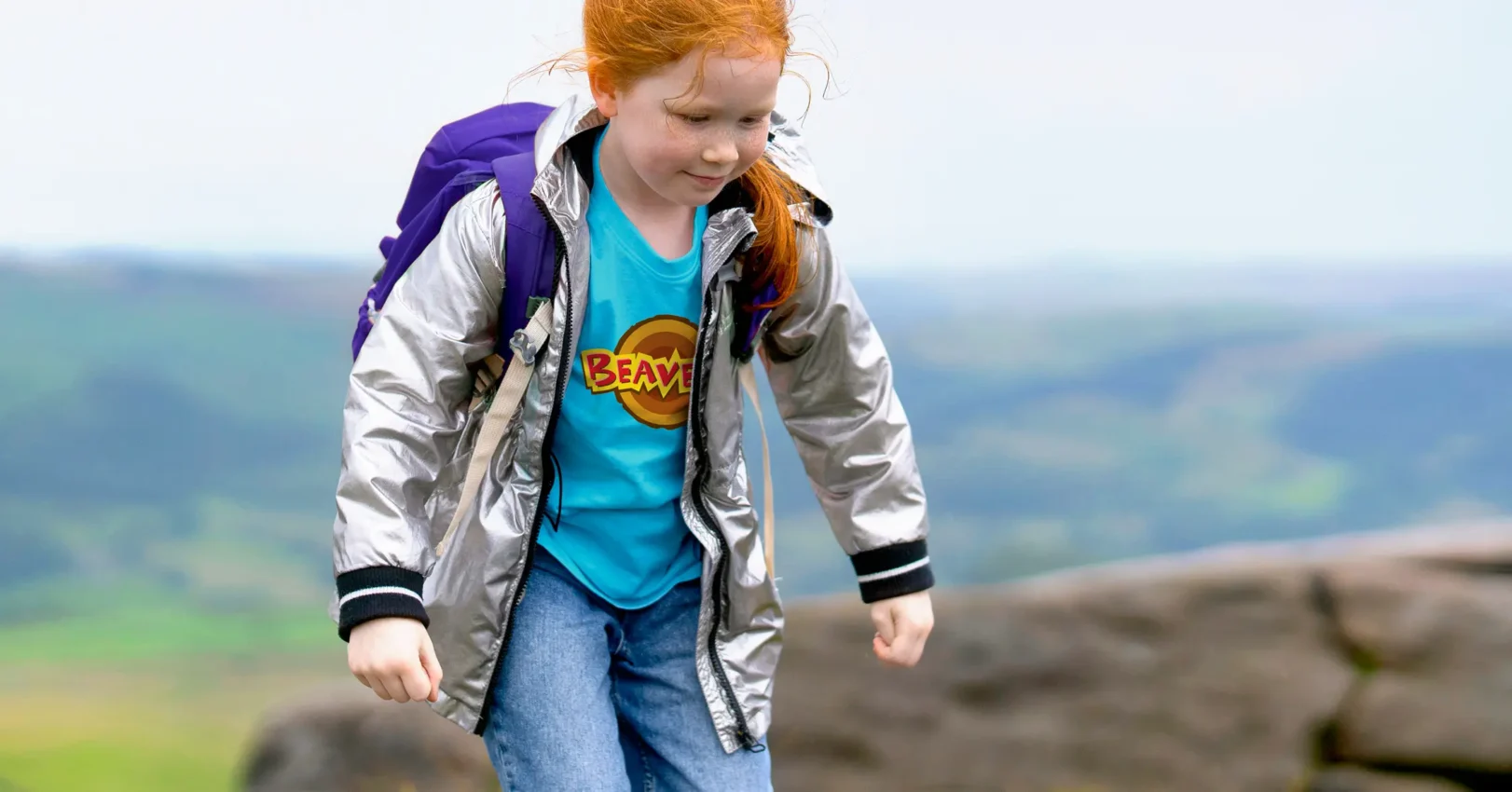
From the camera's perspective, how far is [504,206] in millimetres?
1690

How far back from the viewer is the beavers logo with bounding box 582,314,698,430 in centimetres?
176

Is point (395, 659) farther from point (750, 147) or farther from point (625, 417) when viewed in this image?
point (750, 147)

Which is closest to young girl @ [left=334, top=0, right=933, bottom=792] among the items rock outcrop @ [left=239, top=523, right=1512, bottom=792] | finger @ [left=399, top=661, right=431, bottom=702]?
finger @ [left=399, top=661, right=431, bottom=702]

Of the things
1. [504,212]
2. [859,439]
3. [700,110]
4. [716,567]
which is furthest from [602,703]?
[700,110]

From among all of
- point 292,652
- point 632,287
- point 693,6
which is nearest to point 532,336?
point 632,287

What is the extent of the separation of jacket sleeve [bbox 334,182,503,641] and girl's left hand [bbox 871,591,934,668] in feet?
1.86

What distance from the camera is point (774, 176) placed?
1.84 m

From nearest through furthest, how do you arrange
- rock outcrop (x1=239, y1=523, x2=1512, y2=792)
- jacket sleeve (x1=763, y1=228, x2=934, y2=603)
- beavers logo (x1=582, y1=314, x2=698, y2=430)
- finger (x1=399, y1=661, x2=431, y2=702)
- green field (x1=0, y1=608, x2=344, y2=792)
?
finger (x1=399, y1=661, x2=431, y2=702)
beavers logo (x1=582, y1=314, x2=698, y2=430)
jacket sleeve (x1=763, y1=228, x2=934, y2=603)
rock outcrop (x1=239, y1=523, x2=1512, y2=792)
green field (x1=0, y1=608, x2=344, y2=792)

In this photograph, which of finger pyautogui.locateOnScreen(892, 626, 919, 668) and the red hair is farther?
finger pyautogui.locateOnScreen(892, 626, 919, 668)

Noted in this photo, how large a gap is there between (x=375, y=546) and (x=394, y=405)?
0.15m

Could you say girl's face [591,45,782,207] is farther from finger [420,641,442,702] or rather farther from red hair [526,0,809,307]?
finger [420,641,442,702]

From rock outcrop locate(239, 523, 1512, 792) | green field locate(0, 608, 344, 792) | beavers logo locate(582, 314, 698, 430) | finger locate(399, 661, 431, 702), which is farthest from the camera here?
green field locate(0, 608, 344, 792)

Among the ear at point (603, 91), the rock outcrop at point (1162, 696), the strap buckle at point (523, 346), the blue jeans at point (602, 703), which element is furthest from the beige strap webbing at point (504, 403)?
the rock outcrop at point (1162, 696)

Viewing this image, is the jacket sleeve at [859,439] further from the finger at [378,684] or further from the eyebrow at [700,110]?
the finger at [378,684]
